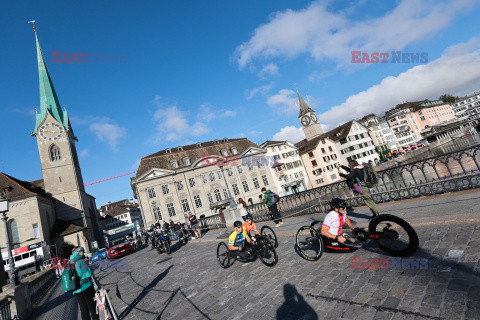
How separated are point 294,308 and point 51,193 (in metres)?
47.3

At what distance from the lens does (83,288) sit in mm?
4988

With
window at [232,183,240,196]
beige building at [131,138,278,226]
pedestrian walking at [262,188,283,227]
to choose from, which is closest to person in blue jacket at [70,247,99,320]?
pedestrian walking at [262,188,283,227]

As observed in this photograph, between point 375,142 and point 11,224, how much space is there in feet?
290

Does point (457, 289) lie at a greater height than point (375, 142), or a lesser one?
Result: lesser

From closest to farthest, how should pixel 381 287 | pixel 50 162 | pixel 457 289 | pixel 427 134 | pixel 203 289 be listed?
pixel 457 289
pixel 381 287
pixel 203 289
pixel 50 162
pixel 427 134

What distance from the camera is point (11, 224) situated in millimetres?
30016

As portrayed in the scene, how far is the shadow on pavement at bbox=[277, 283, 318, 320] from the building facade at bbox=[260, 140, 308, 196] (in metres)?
51.0

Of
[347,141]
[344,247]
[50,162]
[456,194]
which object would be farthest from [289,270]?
[347,141]

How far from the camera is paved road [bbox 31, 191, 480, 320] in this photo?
2.99 metres

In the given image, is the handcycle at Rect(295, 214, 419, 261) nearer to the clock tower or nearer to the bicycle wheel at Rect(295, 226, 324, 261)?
the bicycle wheel at Rect(295, 226, 324, 261)

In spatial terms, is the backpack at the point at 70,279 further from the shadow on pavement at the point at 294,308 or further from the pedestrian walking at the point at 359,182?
the pedestrian walking at the point at 359,182

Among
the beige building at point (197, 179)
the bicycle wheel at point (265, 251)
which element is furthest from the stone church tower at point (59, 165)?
the bicycle wheel at point (265, 251)

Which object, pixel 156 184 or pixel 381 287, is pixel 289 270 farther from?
pixel 156 184

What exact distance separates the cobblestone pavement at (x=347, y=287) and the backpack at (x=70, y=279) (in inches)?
57.3
